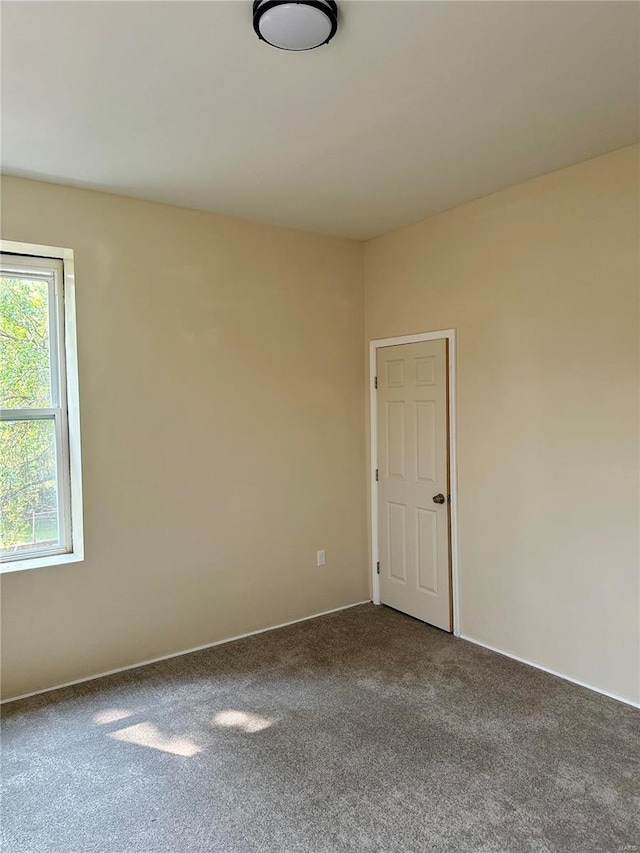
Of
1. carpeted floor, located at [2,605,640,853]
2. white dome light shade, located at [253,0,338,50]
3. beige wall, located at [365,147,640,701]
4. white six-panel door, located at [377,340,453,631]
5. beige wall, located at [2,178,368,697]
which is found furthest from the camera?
white six-panel door, located at [377,340,453,631]

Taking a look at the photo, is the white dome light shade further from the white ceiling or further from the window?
the window

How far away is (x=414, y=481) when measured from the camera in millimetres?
3893

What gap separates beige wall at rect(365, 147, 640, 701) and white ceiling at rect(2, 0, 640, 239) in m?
0.28

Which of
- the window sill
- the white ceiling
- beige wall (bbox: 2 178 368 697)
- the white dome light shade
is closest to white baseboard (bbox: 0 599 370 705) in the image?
beige wall (bbox: 2 178 368 697)

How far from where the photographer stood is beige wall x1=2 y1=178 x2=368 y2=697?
10.1ft

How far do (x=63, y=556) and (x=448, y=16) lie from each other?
3090 millimetres

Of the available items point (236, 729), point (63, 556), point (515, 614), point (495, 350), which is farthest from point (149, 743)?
point (495, 350)

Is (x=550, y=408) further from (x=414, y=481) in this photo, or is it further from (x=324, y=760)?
(x=324, y=760)

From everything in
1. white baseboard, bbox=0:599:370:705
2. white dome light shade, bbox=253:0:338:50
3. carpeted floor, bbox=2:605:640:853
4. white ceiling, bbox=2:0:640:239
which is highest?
white ceiling, bbox=2:0:640:239

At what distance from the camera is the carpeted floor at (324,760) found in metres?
1.97

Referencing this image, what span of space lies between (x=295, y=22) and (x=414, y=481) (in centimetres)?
284

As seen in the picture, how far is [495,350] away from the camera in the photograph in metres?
3.32

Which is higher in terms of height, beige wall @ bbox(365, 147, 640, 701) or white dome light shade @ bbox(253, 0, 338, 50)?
white dome light shade @ bbox(253, 0, 338, 50)

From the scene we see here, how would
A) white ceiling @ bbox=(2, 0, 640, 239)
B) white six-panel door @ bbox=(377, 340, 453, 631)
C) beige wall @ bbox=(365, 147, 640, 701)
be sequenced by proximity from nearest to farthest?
white ceiling @ bbox=(2, 0, 640, 239) < beige wall @ bbox=(365, 147, 640, 701) < white six-panel door @ bbox=(377, 340, 453, 631)
